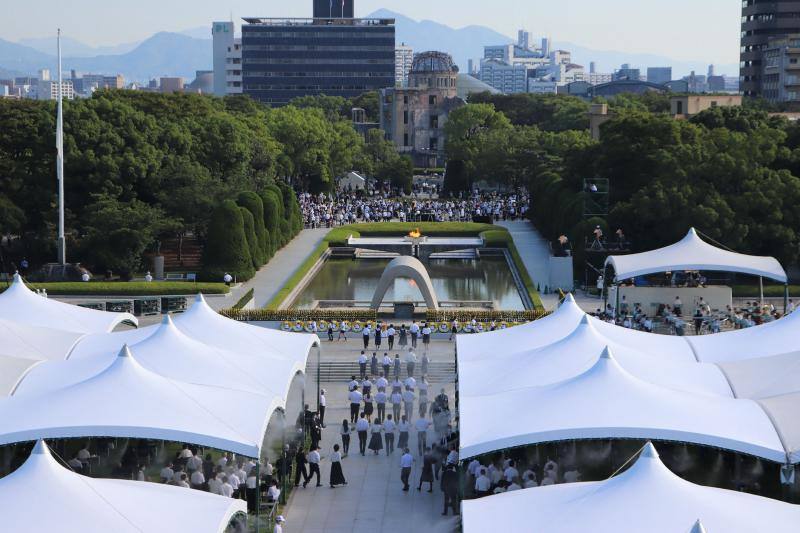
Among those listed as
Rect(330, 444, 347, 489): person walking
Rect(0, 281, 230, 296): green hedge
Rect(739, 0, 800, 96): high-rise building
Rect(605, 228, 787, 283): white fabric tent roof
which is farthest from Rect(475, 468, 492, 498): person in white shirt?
Rect(739, 0, 800, 96): high-rise building

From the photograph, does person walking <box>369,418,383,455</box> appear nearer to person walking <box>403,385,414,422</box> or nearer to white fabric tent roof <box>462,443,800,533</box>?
person walking <box>403,385,414,422</box>

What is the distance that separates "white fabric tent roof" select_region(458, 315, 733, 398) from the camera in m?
24.0

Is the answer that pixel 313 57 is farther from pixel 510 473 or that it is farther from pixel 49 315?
pixel 510 473

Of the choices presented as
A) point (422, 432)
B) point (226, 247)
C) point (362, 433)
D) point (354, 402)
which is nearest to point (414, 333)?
point (354, 402)

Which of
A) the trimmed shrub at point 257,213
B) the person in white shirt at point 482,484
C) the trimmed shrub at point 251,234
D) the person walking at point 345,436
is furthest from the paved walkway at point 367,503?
the trimmed shrub at point 257,213

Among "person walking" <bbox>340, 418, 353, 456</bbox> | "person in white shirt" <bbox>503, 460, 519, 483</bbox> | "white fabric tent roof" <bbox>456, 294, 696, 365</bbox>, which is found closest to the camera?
"person in white shirt" <bbox>503, 460, 519, 483</bbox>

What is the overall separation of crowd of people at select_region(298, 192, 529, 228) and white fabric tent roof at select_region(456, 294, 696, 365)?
1757 inches

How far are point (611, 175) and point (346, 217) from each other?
2254 cm

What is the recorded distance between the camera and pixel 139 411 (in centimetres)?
2100

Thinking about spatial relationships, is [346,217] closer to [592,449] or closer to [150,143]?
[150,143]

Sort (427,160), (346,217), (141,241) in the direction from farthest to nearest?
(427,160) → (346,217) → (141,241)

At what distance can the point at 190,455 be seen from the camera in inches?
843

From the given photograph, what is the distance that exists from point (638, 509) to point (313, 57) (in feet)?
531

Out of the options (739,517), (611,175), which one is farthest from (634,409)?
(611,175)
